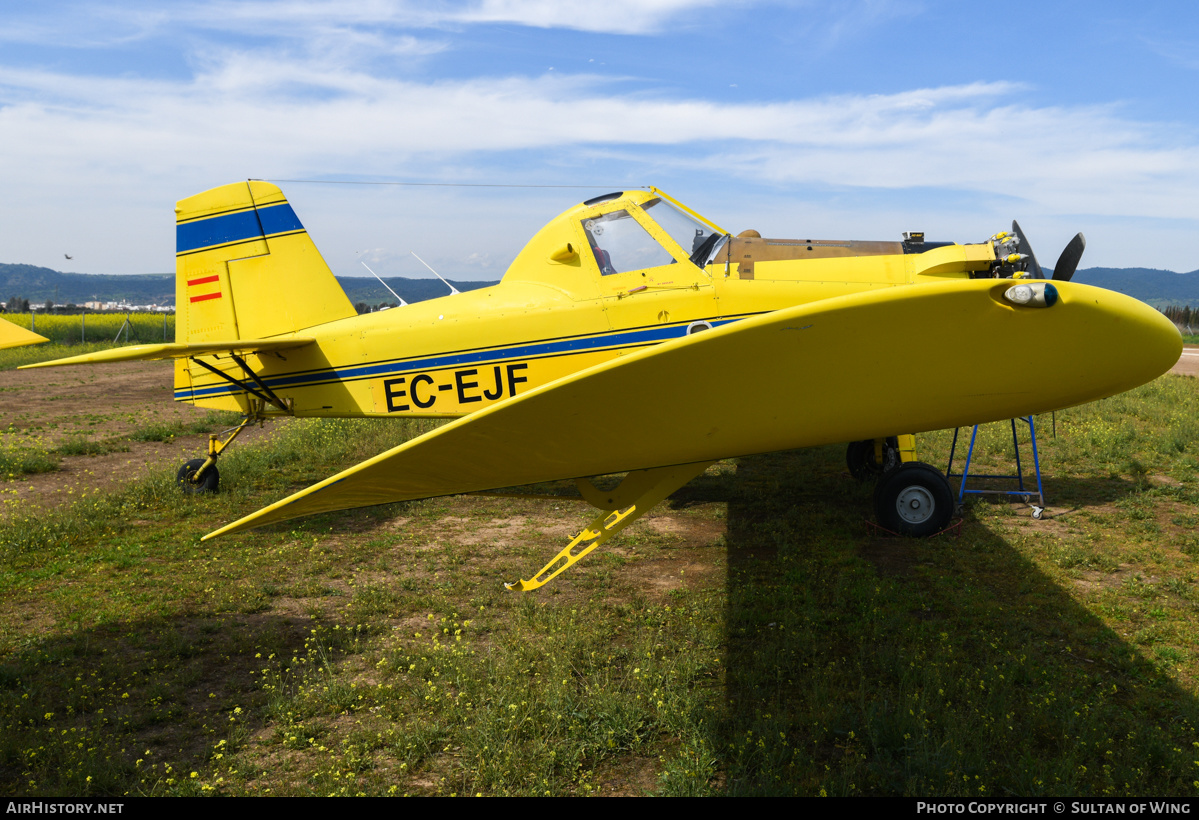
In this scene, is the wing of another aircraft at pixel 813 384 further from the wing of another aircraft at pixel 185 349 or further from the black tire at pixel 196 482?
the black tire at pixel 196 482

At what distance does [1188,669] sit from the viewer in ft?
13.3

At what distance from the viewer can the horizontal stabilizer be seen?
5.70 metres

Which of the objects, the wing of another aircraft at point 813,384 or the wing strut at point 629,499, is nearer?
the wing of another aircraft at point 813,384

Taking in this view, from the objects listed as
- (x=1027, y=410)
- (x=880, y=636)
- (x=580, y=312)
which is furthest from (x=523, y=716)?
(x=580, y=312)

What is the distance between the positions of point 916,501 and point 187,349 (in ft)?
24.7

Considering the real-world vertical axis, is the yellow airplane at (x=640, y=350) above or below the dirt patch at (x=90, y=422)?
above

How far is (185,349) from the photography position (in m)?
6.90

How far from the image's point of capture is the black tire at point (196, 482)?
8477 millimetres

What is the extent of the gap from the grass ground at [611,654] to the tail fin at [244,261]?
2372 mm

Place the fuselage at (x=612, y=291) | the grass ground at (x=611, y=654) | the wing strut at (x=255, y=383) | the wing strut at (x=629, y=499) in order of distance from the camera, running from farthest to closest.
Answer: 1. the wing strut at (x=255, y=383)
2. the fuselage at (x=612, y=291)
3. the wing strut at (x=629, y=499)
4. the grass ground at (x=611, y=654)

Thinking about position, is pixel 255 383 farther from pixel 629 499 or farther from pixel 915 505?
pixel 915 505

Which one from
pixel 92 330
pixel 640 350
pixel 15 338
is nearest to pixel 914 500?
pixel 640 350

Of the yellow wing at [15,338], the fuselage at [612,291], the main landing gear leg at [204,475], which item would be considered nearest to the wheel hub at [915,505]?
the fuselage at [612,291]

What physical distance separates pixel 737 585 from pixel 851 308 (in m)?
3.92
